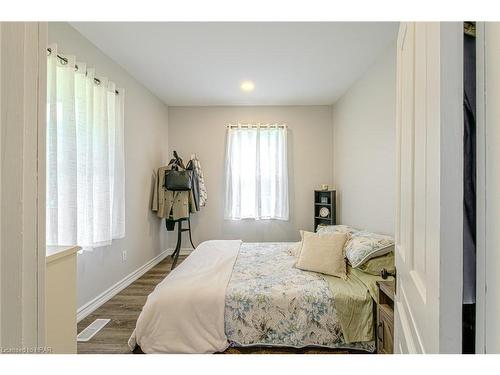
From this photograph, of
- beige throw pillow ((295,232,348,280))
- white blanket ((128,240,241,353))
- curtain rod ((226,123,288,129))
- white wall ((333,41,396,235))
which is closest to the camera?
white blanket ((128,240,241,353))

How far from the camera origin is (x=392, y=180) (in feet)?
8.17

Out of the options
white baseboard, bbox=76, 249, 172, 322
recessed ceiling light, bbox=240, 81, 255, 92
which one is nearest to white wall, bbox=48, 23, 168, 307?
white baseboard, bbox=76, 249, 172, 322

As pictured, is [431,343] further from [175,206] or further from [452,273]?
[175,206]

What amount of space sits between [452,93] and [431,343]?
48 cm

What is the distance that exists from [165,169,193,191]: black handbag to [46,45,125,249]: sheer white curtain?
0.92 meters

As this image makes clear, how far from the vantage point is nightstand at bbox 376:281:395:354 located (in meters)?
1.44

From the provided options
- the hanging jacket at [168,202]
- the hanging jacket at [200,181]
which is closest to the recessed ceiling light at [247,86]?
the hanging jacket at [200,181]

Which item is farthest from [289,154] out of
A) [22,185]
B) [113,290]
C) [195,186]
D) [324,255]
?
[22,185]

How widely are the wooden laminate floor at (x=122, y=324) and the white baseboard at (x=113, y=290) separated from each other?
0.13ft

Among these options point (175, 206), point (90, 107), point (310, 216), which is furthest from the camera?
point (310, 216)

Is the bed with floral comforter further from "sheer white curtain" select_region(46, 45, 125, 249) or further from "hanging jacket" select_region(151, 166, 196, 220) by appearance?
"hanging jacket" select_region(151, 166, 196, 220)

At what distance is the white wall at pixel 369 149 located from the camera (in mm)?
2555
